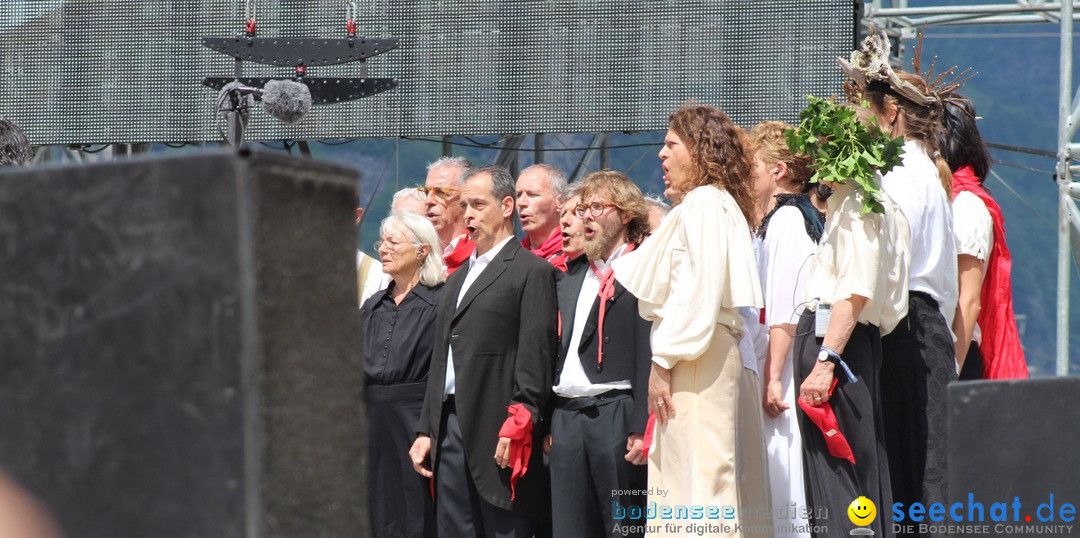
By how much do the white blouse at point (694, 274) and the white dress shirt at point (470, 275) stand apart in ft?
2.63

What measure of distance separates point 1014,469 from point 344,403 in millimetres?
1306

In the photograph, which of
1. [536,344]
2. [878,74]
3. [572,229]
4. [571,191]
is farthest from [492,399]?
[878,74]

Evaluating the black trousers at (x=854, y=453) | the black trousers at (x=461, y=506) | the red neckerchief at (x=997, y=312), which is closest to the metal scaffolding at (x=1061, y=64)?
the red neckerchief at (x=997, y=312)

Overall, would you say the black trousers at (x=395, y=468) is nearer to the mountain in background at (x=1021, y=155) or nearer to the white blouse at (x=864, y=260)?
the white blouse at (x=864, y=260)

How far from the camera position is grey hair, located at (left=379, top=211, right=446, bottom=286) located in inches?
187

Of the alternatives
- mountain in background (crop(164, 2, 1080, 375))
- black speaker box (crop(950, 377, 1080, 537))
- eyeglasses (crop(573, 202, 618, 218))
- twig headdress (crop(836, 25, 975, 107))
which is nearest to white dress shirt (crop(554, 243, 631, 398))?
eyeglasses (crop(573, 202, 618, 218))

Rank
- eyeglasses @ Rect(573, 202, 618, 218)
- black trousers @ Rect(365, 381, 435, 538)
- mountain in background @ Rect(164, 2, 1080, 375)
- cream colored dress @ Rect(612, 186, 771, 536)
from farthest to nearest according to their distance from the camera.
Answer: mountain in background @ Rect(164, 2, 1080, 375) < black trousers @ Rect(365, 381, 435, 538) < eyeglasses @ Rect(573, 202, 618, 218) < cream colored dress @ Rect(612, 186, 771, 536)

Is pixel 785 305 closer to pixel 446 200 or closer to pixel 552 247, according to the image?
pixel 552 247

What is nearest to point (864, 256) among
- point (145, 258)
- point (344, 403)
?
point (344, 403)

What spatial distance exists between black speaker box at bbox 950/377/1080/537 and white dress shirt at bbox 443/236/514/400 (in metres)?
2.18

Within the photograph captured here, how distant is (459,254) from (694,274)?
62.0 inches

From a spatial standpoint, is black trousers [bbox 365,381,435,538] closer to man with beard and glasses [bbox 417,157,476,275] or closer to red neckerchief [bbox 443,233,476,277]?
red neckerchief [bbox 443,233,476,277]

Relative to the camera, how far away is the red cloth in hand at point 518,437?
4.09 m

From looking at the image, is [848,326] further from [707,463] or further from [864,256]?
[707,463]
